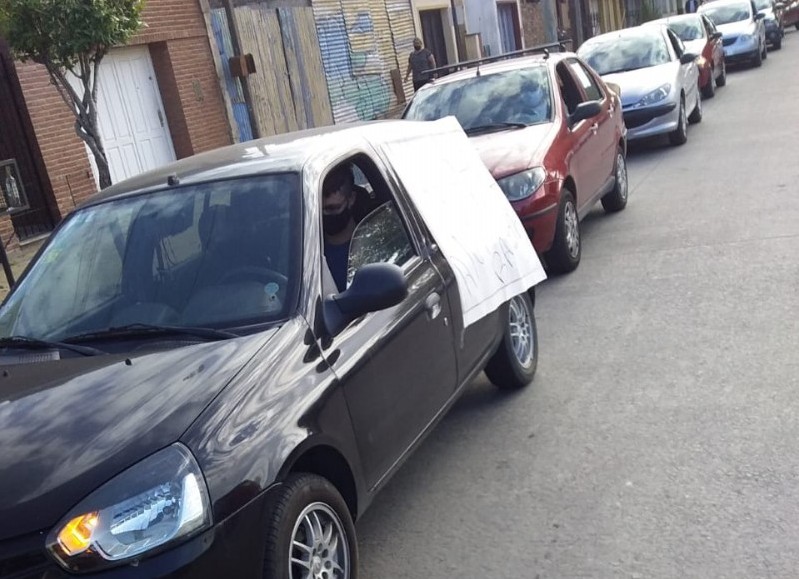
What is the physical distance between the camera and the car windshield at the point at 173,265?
361 centimetres

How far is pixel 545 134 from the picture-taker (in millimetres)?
8047

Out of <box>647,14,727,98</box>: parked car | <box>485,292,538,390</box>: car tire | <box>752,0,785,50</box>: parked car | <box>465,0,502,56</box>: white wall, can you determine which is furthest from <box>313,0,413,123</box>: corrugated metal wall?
<box>485,292,538,390</box>: car tire

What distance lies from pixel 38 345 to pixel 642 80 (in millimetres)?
11415

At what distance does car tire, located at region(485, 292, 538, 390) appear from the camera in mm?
5367

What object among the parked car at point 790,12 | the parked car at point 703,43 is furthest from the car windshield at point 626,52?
the parked car at point 790,12

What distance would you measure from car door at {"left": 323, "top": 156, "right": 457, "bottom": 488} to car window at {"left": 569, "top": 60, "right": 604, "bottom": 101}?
5444 millimetres

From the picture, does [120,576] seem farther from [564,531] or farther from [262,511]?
[564,531]

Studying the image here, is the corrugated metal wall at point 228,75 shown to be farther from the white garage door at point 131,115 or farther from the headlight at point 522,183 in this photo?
the headlight at point 522,183

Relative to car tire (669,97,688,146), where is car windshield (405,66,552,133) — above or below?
above

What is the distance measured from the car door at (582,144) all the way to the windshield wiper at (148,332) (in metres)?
5.25

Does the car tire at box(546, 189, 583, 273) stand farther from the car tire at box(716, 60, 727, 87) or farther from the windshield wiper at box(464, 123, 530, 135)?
the car tire at box(716, 60, 727, 87)

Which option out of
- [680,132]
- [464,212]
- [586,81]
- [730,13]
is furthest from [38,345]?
[730,13]

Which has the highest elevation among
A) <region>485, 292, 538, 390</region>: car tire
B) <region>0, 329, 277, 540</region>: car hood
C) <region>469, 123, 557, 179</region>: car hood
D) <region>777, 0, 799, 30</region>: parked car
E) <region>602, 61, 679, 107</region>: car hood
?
<region>0, 329, 277, 540</region>: car hood

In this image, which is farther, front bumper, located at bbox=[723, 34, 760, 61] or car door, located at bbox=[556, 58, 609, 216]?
front bumper, located at bbox=[723, 34, 760, 61]
